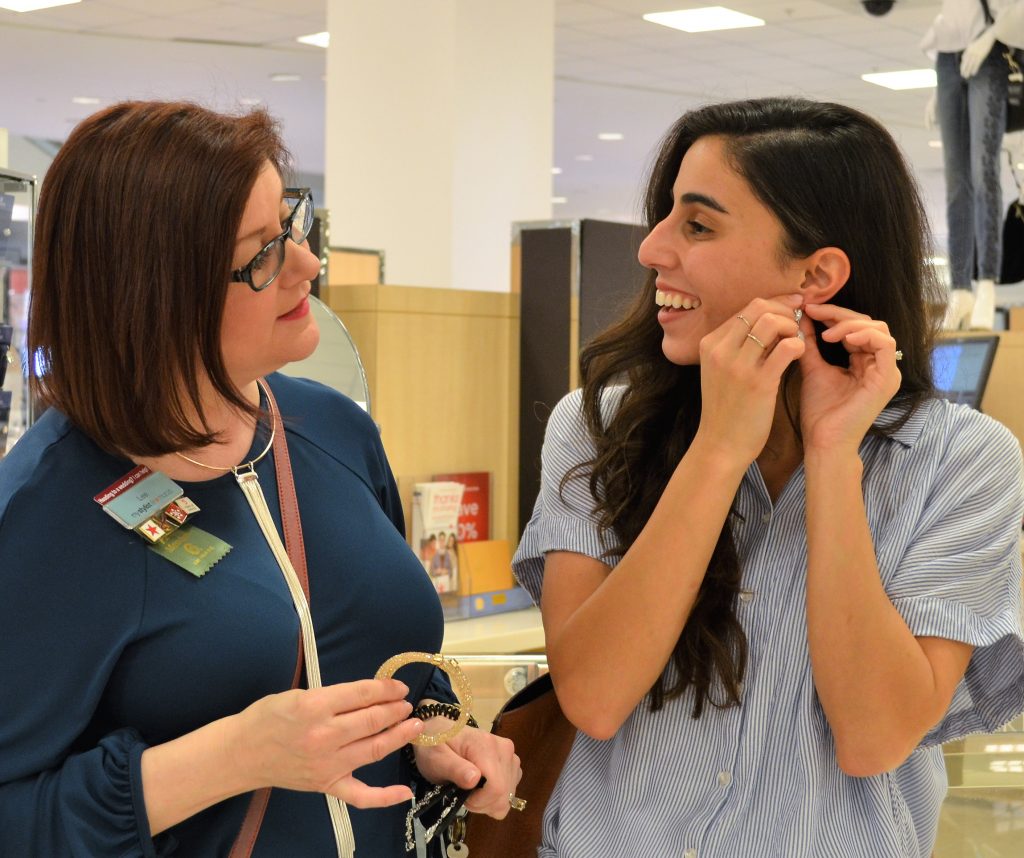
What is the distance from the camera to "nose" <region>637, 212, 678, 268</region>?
58.1 inches

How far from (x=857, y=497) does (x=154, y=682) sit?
76 centimetres

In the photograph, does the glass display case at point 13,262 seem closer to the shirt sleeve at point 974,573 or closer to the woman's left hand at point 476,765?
the woman's left hand at point 476,765

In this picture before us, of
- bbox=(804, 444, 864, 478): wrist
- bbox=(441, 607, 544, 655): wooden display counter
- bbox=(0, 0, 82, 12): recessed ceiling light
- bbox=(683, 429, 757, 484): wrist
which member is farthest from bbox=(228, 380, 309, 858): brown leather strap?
bbox=(0, 0, 82, 12): recessed ceiling light

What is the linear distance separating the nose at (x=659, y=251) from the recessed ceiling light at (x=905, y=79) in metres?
11.7

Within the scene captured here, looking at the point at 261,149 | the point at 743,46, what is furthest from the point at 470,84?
the point at 261,149

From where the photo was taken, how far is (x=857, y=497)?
4.48 ft

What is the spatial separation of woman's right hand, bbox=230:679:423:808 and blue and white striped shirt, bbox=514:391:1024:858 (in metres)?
0.36

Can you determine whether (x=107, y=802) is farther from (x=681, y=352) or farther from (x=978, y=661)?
(x=978, y=661)

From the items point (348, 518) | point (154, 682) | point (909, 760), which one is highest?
point (348, 518)

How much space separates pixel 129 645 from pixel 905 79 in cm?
1282

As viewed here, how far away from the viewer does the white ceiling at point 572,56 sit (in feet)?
32.7

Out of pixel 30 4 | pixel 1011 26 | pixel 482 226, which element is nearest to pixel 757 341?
pixel 1011 26

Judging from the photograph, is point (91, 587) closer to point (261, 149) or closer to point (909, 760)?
point (261, 149)

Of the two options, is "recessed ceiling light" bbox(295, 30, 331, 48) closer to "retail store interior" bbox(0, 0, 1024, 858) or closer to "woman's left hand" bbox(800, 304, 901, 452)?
"retail store interior" bbox(0, 0, 1024, 858)
